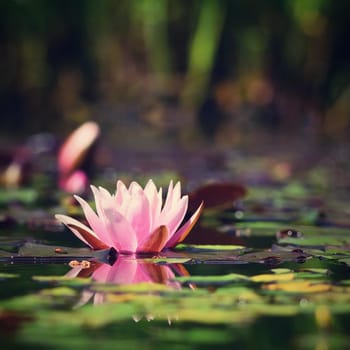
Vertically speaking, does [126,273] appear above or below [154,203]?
below

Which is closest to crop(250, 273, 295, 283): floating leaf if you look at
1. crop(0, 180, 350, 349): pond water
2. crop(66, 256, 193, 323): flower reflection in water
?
crop(0, 180, 350, 349): pond water

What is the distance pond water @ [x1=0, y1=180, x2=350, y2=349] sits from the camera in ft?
5.51

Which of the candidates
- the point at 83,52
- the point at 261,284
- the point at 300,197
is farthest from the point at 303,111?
the point at 261,284

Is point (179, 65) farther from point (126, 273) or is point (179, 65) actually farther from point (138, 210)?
point (126, 273)

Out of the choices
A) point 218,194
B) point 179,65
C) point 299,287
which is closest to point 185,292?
point 299,287

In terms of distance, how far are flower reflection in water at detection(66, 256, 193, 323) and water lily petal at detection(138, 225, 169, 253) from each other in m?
0.05

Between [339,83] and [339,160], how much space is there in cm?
418

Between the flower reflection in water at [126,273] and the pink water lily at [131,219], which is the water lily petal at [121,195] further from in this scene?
the flower reflection in water at [126,273]

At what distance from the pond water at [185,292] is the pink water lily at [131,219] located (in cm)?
4

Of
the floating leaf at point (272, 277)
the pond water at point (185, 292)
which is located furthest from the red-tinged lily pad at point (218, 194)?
the floating leaf at point (272, 277)

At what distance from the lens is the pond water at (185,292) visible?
1680 millimetres

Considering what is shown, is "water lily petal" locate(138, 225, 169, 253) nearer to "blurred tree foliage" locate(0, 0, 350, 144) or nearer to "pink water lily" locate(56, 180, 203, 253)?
"pink water lily" locate(56, 180, 203, 253)

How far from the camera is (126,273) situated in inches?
90.0

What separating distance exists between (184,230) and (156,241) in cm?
11
